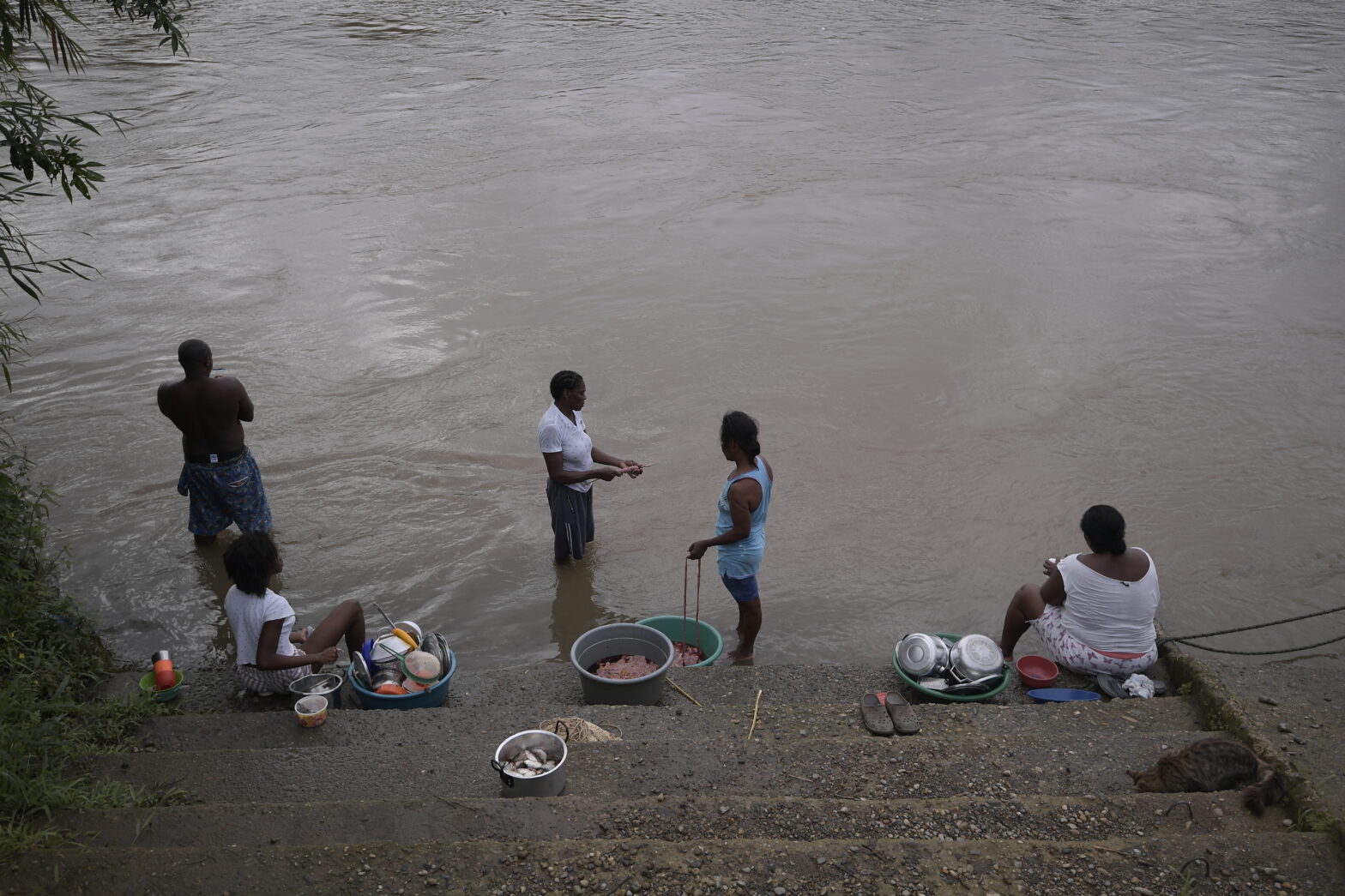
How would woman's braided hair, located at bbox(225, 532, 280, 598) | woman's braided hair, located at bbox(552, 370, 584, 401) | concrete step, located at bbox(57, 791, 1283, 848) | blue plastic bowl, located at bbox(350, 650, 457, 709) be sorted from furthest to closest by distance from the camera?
woman's braided hair, located at bbox(552, 370, 584, 401) < blue plastic bowl, located at bbox(350, 650, 457, 709) < woman's braided hair, located at bbox(225, 532, 280, 598) < concrete step, located at bbox(57, 791, 1283, 848)

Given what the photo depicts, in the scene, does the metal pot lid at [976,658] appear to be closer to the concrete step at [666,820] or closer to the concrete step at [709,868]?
the concrete step at [666,820]

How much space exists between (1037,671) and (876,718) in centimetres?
118

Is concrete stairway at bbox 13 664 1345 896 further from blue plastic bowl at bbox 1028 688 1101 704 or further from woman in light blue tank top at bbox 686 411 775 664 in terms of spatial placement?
woman in light blue tank top at bbox 686 411 775 664

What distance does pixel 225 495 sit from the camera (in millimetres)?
6445

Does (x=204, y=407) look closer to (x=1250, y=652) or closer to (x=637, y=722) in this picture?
(x=637, y=722)

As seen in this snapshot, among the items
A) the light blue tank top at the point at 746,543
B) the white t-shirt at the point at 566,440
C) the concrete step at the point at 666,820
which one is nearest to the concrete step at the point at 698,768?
the concrete step at the point at 666,820

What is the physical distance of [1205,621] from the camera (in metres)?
6.31

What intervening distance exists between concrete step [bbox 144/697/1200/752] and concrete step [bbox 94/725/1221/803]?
22 cm

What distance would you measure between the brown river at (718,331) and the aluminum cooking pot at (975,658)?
1.21 m

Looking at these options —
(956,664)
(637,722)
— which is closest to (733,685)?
(637,722)

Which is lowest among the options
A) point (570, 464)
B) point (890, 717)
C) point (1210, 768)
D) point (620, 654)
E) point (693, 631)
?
point (693, 631)

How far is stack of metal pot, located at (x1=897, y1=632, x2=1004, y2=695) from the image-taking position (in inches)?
193

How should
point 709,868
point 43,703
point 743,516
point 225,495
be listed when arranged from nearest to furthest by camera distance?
point 709,868
point 43,703
point 743,516
point 225,495

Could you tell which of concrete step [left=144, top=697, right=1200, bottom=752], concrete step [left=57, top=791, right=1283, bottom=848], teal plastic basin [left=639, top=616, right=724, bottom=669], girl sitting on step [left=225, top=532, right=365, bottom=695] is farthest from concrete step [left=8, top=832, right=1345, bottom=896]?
teal plastic basin [left=639, top=616, right=724, bottom=669]
